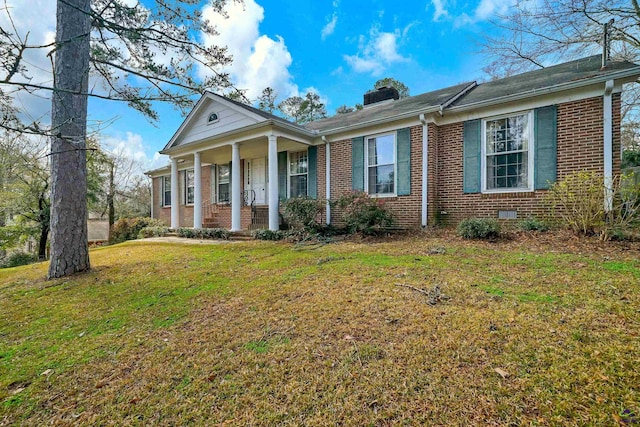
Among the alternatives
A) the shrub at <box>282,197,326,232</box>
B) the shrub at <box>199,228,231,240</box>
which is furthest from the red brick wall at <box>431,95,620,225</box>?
the shrub at <box>199,228,231,240</box>

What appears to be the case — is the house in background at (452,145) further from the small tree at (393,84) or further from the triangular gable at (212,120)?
the small tree at (393,84)

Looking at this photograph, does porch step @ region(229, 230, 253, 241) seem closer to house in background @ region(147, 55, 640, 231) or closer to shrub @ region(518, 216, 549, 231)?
house in background @ region(147, 55, 640, 231)

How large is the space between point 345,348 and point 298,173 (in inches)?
368

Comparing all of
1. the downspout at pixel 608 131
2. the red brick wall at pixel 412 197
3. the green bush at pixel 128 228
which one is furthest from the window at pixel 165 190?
the downspout at pixel 608 131

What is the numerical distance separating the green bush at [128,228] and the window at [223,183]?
3.89 m

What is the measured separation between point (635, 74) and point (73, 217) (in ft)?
38.4

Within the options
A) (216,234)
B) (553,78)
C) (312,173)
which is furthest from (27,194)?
(553,78)

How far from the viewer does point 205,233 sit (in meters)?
10.8

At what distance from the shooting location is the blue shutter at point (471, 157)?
7.98 metres

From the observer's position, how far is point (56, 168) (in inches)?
230

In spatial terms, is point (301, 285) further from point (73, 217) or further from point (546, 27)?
point (546, 27)

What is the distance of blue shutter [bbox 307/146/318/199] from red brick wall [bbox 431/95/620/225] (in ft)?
13.5

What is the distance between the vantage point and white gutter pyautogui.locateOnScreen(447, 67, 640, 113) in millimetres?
6077

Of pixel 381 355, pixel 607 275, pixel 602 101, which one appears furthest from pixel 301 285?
pixel 602 101
